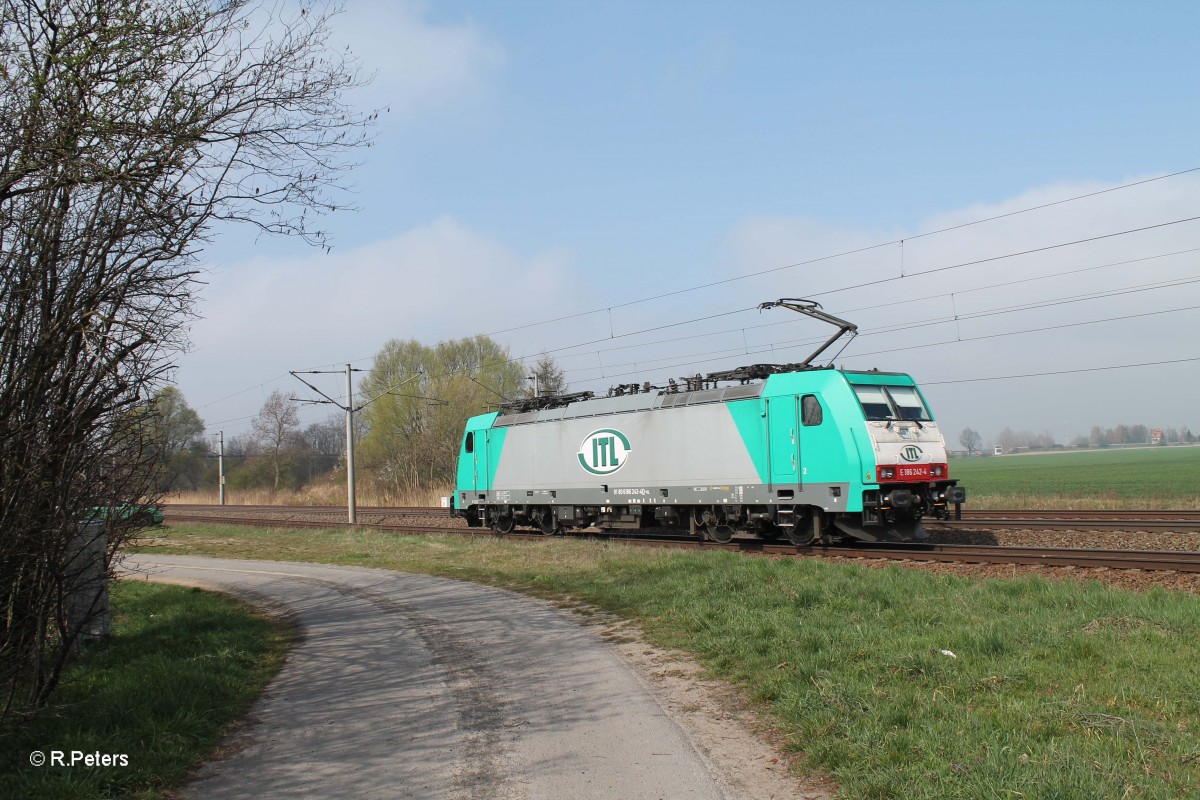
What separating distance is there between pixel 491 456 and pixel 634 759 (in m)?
20.3

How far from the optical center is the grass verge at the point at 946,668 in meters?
4.88

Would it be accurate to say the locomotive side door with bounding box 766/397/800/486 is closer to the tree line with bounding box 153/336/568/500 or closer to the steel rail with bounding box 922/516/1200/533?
the steel rail with bounding box 922/516/1200/533

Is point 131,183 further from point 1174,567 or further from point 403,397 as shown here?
point 403,397

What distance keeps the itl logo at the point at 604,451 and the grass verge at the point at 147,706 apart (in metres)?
10.8

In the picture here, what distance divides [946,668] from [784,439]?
33.1 ft

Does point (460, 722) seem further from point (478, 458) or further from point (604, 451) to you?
point (478, 458)

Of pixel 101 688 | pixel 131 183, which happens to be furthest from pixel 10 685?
pixel 131 183

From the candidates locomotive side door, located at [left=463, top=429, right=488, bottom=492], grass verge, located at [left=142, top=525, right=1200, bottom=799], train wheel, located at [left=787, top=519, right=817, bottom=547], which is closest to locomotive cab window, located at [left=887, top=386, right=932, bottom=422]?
train wheel, located at [left=787, top=519, right=817, bottom=547]

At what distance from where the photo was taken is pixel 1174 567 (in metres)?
12.7

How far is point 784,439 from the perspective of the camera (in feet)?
55.6

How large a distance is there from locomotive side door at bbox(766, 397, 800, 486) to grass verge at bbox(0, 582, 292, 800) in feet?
31.5

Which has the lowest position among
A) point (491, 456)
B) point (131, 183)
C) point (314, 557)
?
point (314, 557)

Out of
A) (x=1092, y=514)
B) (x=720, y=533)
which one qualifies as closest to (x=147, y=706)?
(x=720, y=533)

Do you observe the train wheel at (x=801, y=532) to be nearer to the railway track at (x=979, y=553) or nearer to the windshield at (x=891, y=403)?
the railway track at (x=979, y=553)
